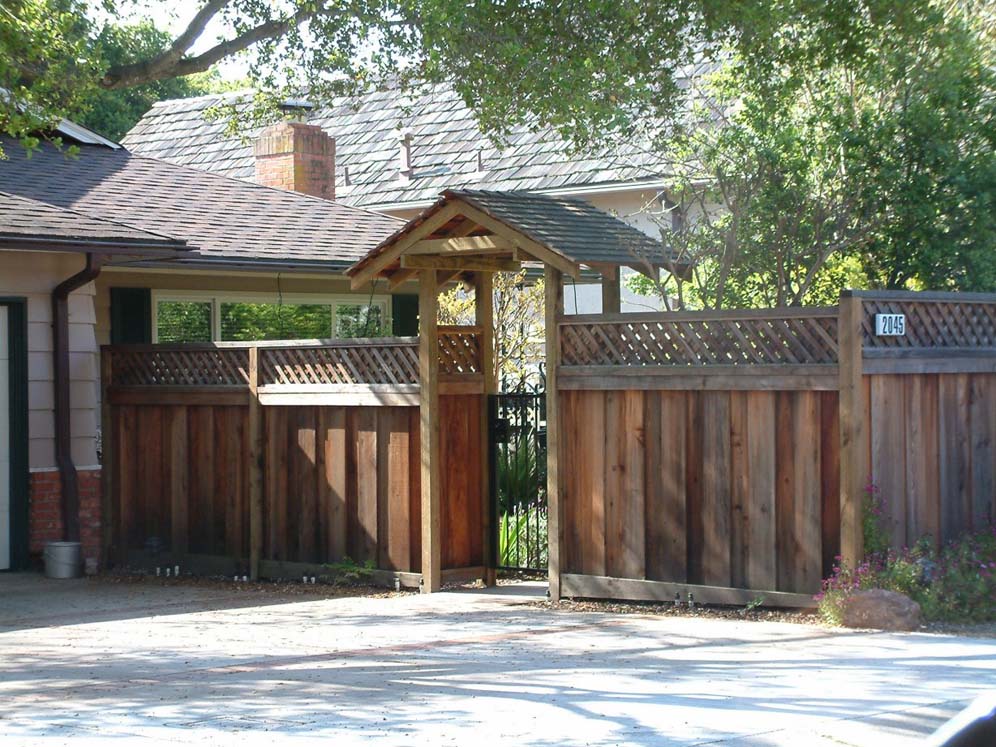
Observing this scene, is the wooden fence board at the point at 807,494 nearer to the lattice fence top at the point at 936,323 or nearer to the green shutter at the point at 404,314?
the lattice fence top at the point at 936,323

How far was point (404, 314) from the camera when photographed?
18281 millimetres

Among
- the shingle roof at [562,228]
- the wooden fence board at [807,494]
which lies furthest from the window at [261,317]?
the wooden fence board at [807,494]

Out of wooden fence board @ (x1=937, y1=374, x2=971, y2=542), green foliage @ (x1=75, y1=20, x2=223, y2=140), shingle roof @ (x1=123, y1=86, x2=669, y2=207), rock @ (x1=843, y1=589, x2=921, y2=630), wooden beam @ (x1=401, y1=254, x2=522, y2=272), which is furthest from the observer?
green foliage @ (x1=75, y1=20, x2=223, y2=140)

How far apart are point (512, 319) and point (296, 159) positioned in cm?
394

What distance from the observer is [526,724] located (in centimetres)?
692

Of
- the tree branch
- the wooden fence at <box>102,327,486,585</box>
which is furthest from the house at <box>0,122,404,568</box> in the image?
the tree branch

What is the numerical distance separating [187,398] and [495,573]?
3.63 metres

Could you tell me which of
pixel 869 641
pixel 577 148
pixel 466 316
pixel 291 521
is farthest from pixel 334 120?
pixel 869 641

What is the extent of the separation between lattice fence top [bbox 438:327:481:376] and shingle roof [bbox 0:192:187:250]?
120 inches

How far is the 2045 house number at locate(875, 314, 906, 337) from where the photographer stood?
10.1 m

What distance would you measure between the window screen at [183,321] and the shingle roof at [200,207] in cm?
94

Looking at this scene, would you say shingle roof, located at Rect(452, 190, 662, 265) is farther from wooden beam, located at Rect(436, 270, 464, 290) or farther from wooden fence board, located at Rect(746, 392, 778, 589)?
wooden fence board, located at Rect(746, 392, 778, 589)

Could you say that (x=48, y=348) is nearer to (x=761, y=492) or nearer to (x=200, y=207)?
(x=200, y=207)

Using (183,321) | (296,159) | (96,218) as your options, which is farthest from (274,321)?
(296,159)
